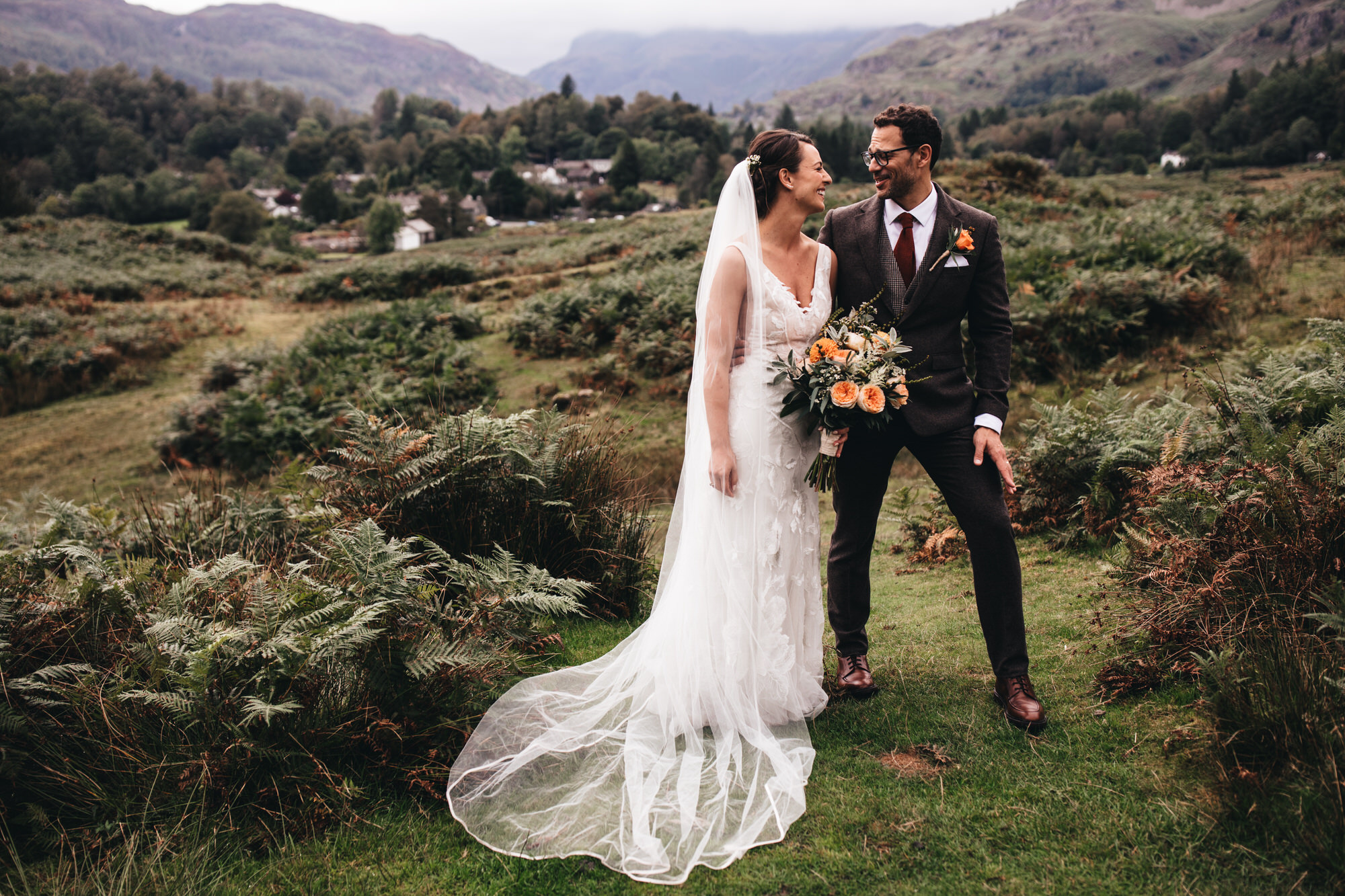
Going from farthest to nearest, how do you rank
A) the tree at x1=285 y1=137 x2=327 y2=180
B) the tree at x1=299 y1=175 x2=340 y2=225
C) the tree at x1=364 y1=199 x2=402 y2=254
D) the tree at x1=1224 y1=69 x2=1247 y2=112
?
the tree at x1=285 y1=137 x2=327 y2=180, the tree at x1=299 y1=175 x2=340 y2=225, the tree at x1=1224 y1=69 x2=1247 y2=112, the tree at x1=364 y1=199 x2=402 y2=254

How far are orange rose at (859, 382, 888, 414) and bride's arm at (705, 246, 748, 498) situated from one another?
0.72m

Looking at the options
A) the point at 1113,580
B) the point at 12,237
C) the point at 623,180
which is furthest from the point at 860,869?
the point at 623,180

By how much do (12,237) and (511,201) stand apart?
210 feet

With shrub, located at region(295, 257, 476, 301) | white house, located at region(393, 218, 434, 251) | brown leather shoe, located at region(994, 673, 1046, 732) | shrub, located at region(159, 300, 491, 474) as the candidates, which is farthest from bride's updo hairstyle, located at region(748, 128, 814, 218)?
white house, located at region(393, 218, 434, 251)

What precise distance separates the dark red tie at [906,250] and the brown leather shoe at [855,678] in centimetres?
213

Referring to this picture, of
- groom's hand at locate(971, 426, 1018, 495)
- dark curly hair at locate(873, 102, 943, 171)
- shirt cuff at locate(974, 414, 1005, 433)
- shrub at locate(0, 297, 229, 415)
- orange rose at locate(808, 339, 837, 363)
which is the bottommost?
shrub at locate(0, 297, 229, 415)

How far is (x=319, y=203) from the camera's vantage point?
291 feet

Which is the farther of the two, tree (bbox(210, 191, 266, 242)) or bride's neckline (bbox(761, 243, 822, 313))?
tree (bbox(210, 191, 266, 242))

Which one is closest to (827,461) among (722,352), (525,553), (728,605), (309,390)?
(722,352)

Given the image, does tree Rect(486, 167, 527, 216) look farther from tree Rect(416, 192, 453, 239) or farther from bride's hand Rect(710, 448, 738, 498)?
bride's hand Rect(710, 448, 738, 498)

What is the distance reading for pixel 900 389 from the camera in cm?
355

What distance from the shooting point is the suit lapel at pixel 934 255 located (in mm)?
3746

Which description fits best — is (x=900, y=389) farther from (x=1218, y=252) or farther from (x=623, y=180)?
(x=623, y=180)

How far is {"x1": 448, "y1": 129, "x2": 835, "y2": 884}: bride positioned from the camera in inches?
136
